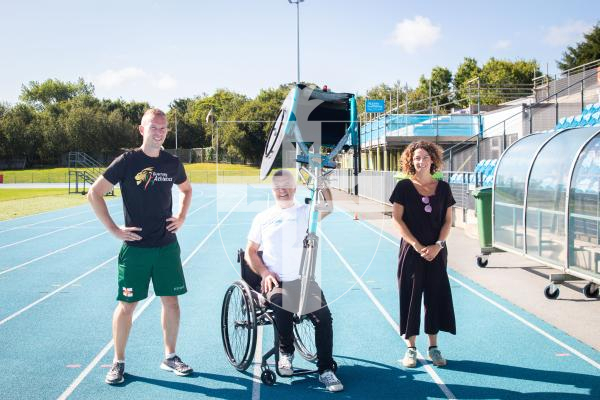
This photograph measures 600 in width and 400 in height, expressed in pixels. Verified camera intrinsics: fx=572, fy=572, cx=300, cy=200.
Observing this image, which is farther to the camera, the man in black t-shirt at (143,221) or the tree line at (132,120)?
the tree line at (132,120)

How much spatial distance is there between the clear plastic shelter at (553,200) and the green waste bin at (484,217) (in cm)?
48

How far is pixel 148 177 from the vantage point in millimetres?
4250

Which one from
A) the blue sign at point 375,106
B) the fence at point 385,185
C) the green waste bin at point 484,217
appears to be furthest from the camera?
the blue sign at point 375,106

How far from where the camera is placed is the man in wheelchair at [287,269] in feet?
13.6

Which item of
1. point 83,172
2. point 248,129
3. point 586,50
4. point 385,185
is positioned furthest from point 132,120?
point 385,185

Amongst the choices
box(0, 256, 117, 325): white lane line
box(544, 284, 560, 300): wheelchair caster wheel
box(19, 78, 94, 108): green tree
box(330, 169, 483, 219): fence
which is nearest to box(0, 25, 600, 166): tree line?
box(19, 78, 94, 108): green tree

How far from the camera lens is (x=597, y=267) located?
6.66 meters

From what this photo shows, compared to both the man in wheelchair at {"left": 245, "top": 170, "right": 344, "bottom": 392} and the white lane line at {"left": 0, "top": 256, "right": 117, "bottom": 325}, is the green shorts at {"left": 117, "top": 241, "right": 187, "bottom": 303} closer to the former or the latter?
the man in wheelchair at {"left": 245, "top": 170, "right": 344, "bottom": 392}

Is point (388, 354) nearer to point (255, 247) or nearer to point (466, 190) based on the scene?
point (255, 247)

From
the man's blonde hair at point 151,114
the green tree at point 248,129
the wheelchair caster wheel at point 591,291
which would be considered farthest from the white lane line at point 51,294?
the green tree at point 248,129

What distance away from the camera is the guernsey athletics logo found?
4220 mm

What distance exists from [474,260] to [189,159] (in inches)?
2659

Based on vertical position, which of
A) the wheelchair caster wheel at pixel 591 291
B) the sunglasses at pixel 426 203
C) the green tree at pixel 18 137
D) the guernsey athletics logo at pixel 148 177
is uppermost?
the green tree at pixel 18 137

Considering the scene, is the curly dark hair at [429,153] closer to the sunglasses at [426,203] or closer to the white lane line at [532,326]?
the sunglasses at [426,203]
